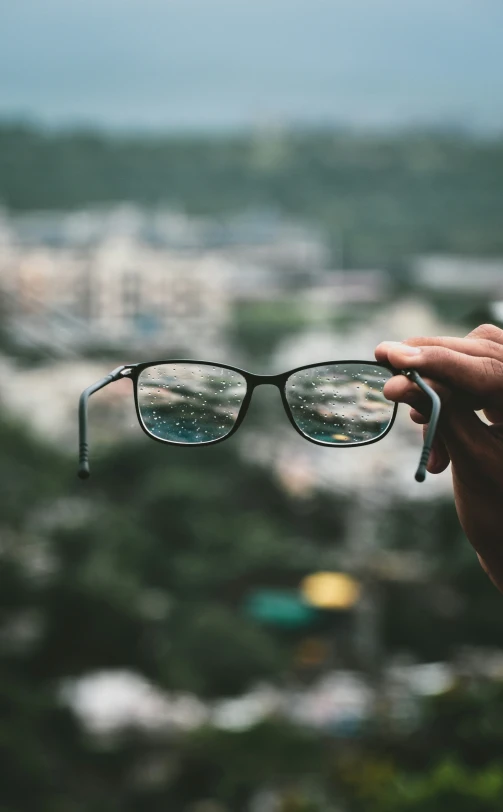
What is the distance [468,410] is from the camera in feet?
1.50

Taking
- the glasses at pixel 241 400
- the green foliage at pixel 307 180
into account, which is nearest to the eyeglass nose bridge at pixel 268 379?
the glasses at pixel 241 400

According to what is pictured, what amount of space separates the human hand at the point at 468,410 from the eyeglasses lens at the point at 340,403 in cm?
2

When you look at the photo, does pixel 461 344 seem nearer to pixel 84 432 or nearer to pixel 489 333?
pixel 489 333

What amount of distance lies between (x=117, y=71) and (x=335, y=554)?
35.6 m

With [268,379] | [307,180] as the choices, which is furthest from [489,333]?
[307,180]

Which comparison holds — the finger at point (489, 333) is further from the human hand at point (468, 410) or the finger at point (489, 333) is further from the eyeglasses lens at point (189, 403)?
the eyeglasses lens at point (189, 403)

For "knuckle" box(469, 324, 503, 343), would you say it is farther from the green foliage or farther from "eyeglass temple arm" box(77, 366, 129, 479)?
the green foliage

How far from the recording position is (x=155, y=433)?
1.63 feet

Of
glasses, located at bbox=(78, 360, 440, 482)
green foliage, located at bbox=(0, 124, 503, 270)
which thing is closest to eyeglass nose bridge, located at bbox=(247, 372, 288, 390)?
glasses, located at bbox=(78, 360, 440, 482)

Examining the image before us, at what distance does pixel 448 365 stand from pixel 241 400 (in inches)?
4.4

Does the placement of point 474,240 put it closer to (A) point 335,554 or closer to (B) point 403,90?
(A) point 335,554

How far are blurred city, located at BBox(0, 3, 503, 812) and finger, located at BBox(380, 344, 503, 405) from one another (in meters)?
0.05

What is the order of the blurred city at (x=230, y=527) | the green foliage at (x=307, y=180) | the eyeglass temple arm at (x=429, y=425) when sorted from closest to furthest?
the eyeglass temple arm at (x=429, y=425), the blurred city at (x=230, y=527), the green foliage at (x=307, y=180)

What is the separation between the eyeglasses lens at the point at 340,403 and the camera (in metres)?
0.47
